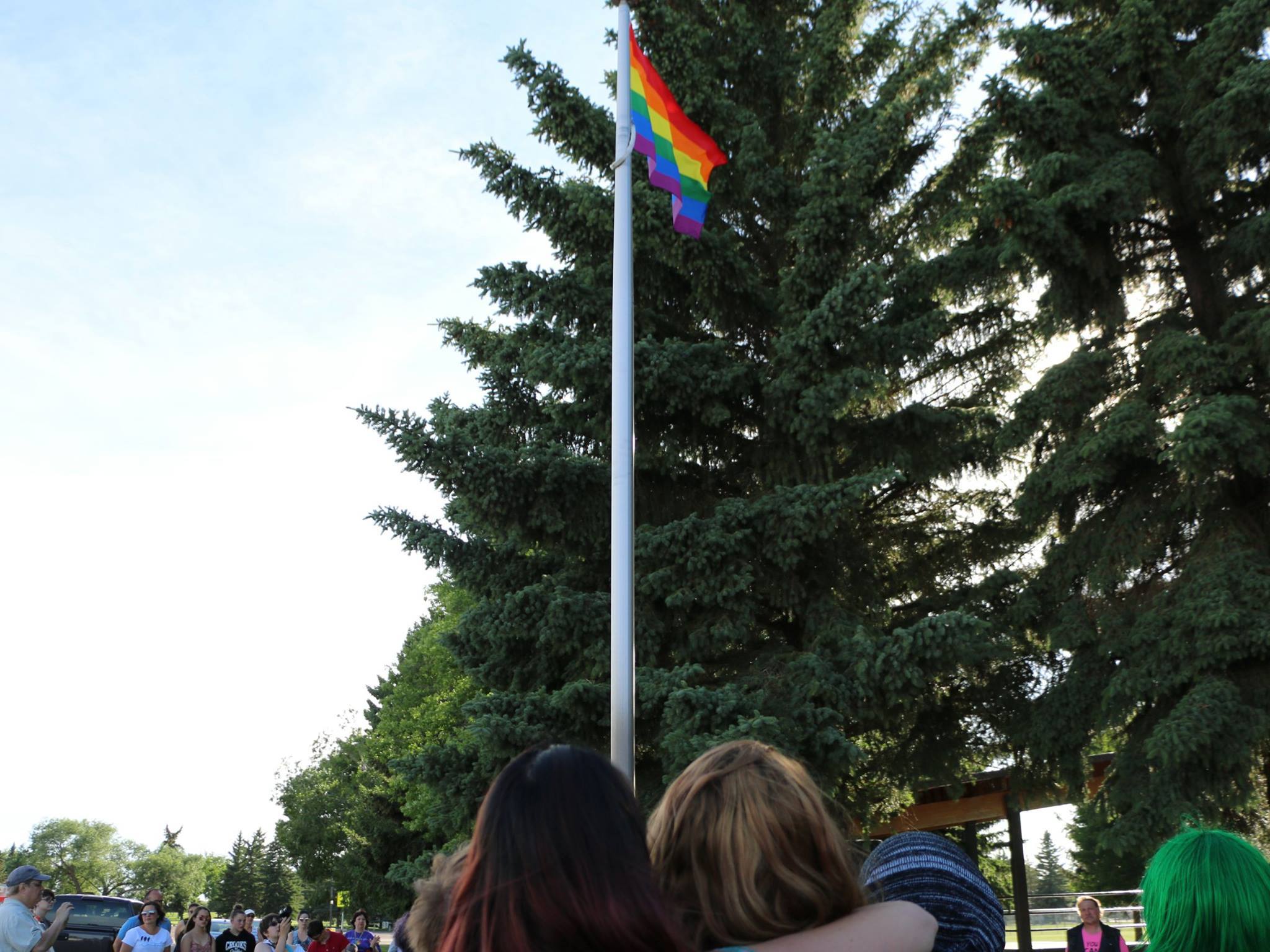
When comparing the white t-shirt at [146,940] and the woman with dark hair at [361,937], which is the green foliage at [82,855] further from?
the white t-shirt at [146,940]

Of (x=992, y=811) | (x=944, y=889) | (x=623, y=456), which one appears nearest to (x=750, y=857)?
(x=944, y=889)

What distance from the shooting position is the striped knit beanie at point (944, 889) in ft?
6.65

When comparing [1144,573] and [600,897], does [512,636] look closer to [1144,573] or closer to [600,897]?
[1144,573]

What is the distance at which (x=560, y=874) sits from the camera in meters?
1.51

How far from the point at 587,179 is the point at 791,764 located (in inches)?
498

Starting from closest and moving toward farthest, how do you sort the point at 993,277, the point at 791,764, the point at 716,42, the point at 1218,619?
the point at 791,764
the point at 1218,619
the point at 993,277
the point at 716,42

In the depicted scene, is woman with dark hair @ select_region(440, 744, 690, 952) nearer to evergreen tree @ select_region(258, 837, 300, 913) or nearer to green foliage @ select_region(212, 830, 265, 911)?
evergreen tree @ select_region(258, 837, 300, 913)

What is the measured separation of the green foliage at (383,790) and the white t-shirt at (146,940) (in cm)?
1053

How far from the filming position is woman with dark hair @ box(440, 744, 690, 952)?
1.49 metres

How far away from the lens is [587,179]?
45.5 feet

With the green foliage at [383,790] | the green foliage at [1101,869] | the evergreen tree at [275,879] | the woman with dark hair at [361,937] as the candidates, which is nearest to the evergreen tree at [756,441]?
the woman with dark hair at [361,937]

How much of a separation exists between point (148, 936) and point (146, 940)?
0.26 ft

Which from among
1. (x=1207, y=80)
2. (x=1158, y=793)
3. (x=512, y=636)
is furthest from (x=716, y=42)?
(x=1158, y=793)

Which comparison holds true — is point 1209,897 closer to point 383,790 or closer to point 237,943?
point 237,943
